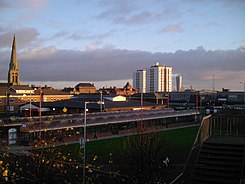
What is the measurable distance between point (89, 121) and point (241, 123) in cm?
2814

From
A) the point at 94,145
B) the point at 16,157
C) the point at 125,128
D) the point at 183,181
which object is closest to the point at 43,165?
the point at 183,181

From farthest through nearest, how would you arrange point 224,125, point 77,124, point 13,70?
point 13,70 < point 77,124 < point 224,125

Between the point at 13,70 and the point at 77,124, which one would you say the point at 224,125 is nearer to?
the point at 77,124

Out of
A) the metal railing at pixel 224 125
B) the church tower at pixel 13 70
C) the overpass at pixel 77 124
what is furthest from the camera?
the church tower at pixel 13 70

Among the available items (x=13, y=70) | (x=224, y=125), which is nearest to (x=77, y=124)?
(x=224, y=125)

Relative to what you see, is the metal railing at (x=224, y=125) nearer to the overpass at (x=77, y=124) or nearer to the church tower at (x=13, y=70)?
the overpass at (x=77, y=124)

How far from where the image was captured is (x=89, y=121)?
140 ft

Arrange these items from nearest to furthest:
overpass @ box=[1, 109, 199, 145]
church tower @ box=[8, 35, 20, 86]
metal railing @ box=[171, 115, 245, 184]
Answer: metal railing @ box=[171, 115, 245, 184], overpass @ box=[1, 109, 199, 145], church tower @ box=[8, 35, 20, 86]

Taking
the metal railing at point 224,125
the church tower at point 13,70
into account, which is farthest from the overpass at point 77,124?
the church tower at point 13,70

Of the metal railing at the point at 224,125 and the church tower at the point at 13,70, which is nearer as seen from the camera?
the metal railing at the point at 224,125

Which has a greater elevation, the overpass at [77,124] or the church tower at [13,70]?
the church tower at [13,70]

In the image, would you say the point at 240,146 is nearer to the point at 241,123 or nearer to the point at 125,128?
the point at 241,123

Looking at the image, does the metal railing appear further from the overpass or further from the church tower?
the church tower

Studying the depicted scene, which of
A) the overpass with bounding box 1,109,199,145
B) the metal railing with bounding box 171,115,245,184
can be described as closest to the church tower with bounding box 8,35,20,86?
the overpass with bounding box 1,109,199,145
